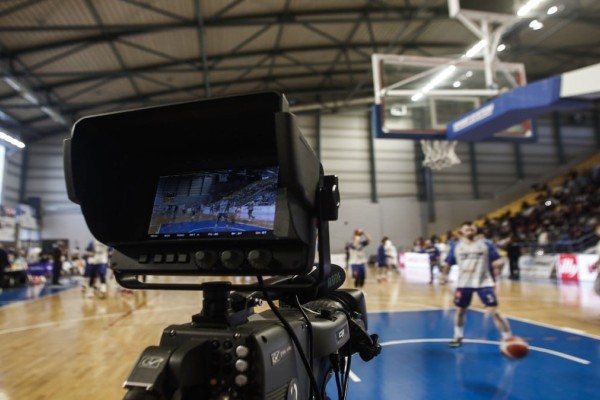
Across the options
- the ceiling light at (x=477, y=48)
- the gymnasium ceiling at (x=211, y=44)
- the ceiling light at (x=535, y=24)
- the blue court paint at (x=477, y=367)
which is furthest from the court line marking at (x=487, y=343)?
the ceiling light at (x=535, y=24)

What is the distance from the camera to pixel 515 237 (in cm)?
1789

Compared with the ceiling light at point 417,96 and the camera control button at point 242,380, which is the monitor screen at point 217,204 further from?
the ceiling light at point 417,96

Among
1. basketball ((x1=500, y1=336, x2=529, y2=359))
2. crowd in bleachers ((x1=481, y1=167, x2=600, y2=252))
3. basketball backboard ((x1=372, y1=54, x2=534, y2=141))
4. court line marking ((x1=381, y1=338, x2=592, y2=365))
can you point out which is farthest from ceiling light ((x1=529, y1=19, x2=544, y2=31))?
basketball ((x1=500, y1=336, x2=529, y2=359))

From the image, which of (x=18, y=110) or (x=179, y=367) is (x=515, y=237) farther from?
(x=18, y=110)

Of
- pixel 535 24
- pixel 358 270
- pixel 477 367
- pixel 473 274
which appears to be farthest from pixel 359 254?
pixel 535 24

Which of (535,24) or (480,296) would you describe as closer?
(480,296)

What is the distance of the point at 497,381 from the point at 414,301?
17.7 feet

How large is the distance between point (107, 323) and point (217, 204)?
6824 mm

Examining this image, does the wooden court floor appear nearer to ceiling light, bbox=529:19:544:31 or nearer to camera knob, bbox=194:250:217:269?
camera knob, bbox=194:250:217:269

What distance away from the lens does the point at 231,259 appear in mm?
1186

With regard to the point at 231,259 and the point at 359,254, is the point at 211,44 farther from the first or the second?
the point at 231,259

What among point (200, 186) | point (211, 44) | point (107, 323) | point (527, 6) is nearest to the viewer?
point (200, 186)

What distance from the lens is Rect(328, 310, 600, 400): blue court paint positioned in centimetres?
355

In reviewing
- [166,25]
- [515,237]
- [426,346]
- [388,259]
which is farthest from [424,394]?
[515,237]
